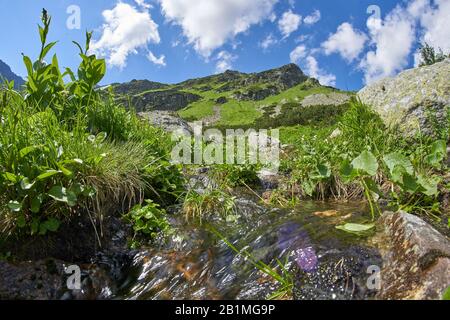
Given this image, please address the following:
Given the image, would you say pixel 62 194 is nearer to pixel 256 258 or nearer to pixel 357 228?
pixel 256 258

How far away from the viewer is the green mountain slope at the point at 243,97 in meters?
85.7

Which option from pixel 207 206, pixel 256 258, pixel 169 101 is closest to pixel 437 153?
pixel 256 258

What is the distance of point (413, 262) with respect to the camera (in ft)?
9.80

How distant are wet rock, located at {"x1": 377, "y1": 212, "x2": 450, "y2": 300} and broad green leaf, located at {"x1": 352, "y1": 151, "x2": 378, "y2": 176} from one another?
30.2 inches

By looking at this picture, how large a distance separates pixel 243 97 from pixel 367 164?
11975 cm

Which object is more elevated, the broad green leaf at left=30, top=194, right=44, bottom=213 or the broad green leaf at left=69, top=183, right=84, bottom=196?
the broad green leaf at left=69, top=183, right=84, bottom=196

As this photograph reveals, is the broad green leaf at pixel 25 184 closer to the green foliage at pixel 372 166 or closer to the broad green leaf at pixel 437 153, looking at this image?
the green foliage at pixel 372 166

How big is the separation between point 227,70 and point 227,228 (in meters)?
189

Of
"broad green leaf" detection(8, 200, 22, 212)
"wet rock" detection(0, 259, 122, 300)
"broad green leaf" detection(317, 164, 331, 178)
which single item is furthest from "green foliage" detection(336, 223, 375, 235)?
"broad green leaf" detection(8, 200, 22, 212)

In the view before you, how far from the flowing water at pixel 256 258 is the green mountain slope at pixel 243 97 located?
223 feet

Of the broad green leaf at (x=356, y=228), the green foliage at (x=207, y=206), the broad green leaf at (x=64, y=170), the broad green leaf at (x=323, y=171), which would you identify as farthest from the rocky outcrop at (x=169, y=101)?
the broad green leaf at (x=356, y=228)

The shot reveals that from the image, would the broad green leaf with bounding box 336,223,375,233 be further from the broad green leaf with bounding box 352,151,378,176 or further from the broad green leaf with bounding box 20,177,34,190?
the broad green leaf with bounding box 20,177,34,190

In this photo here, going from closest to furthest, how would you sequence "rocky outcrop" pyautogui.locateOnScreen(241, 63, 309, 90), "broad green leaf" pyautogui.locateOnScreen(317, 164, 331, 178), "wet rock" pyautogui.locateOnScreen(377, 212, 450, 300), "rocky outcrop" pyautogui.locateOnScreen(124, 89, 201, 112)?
"wet rock" pyautogui.locateOnScreen(377, 212, 450, 300)
"broad green leaf" pyautogui.locateOnScreen(317, 164, 331, 178)
"rocky outcrop" pyautogui.locateOnScreen(124, 89, 201, 112)
"rocky outcrop" pyautogui.locateOnScreen(241, 63, 309, 90)

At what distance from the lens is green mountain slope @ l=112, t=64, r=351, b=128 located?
85.7 meters
